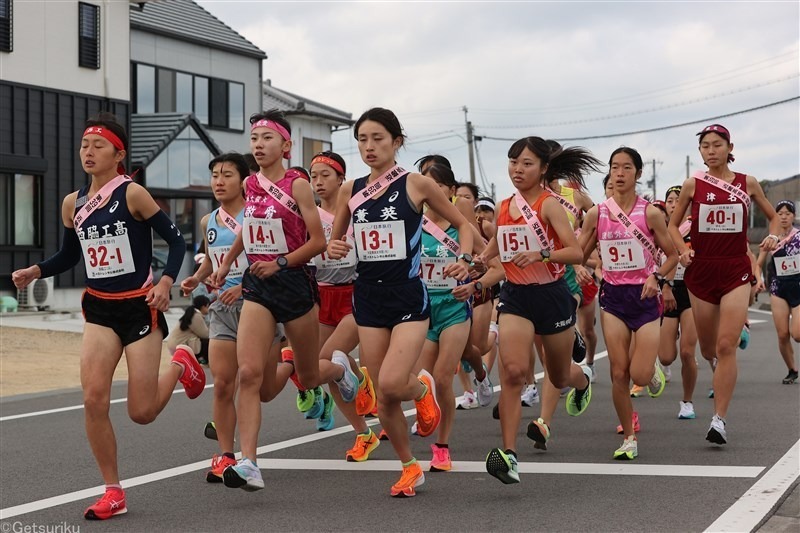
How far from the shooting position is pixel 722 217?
9125 millimetres

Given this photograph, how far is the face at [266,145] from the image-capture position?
750 cm

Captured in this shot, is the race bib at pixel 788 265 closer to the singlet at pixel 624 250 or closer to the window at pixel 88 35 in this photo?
the singlet at pixel 624 250

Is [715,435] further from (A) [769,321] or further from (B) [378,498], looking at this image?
(A) [769,321]

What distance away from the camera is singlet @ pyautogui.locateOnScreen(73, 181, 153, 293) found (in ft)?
22.0

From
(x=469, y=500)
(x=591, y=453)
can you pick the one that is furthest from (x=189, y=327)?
(x=469, y=500)

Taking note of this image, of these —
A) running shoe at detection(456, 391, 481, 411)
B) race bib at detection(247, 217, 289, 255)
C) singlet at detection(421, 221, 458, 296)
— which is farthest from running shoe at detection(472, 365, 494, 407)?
race bib at detection(247, 217, 289, 255)

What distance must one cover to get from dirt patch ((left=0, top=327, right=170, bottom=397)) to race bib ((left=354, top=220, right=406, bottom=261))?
857cm

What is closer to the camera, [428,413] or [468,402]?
[428,413]

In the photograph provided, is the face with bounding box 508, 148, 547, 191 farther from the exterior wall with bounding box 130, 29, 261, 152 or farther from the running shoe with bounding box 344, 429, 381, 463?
the exterior wall with bounding box 130, 29, 261, 152

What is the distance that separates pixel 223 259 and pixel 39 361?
1142 cm

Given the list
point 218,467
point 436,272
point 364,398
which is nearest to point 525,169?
point 436,272

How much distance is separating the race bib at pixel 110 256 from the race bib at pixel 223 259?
1.29 metres

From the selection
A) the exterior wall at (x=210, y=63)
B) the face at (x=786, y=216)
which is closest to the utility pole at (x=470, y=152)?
the exterior wall at (x=210, y=63)

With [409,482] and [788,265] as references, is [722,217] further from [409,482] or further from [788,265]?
[788,265]
